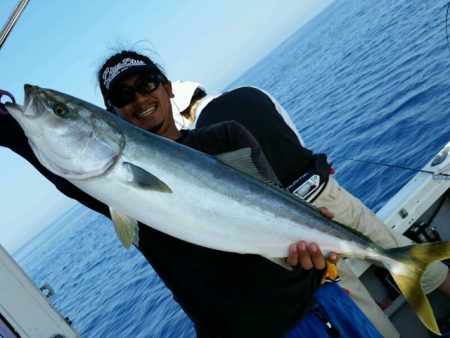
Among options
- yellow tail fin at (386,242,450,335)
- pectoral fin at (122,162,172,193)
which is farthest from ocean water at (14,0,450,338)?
pectoral fin at (122,162,172,193)

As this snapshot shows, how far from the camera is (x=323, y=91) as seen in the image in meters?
25.0

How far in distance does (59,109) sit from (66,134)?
17 cm

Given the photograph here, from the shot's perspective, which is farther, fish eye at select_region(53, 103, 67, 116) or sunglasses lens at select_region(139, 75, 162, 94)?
sunglasses lens at select_region(139, 75, 162, 94)

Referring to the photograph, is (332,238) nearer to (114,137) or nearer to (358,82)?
(114,137)

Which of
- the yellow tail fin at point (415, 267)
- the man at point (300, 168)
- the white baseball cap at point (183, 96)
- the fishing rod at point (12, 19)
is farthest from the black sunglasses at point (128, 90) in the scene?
the white baseball cap at point (183, 96)

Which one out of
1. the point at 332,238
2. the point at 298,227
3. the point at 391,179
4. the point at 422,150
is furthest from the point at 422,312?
the point at 422,150

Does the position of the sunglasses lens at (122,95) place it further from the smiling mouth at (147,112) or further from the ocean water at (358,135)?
the ocean water at (358,135)

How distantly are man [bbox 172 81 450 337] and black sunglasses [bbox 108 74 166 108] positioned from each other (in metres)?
0.99

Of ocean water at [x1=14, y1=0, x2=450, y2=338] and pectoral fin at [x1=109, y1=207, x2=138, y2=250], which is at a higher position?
pectoral fin at [x1=109, y1=207, x2=138, y2=250]

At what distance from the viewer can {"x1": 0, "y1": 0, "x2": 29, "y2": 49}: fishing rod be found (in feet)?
7.77

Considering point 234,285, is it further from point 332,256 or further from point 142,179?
point 142,179

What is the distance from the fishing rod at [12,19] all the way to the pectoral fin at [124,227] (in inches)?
47.9

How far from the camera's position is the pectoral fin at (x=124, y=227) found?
2.43 m

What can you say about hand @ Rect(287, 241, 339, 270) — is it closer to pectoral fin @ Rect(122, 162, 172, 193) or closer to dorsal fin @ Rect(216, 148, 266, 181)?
dorsal fin @ Rect(216, 148, 266, 181)
